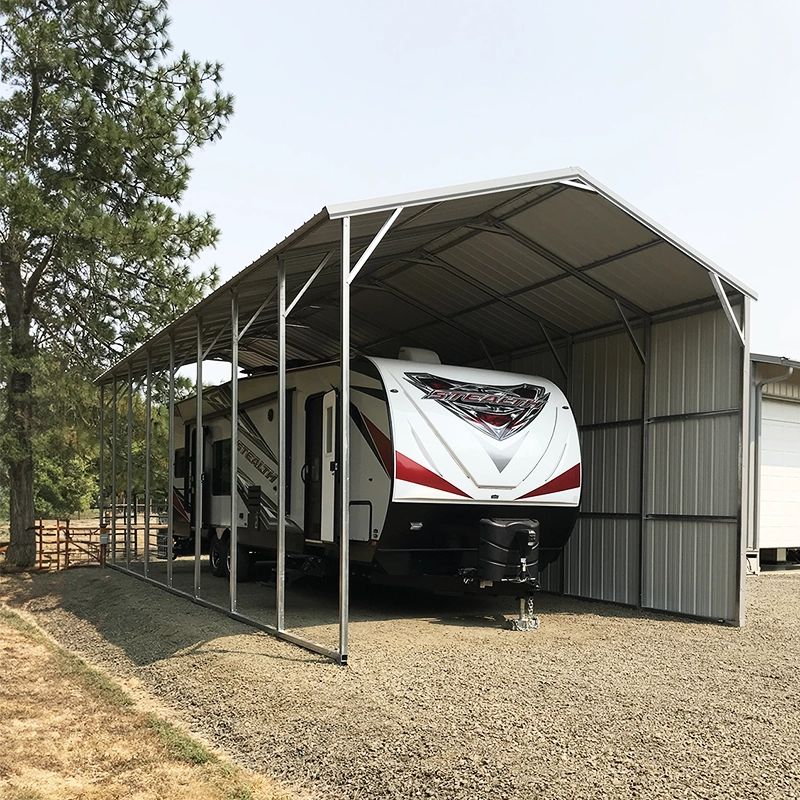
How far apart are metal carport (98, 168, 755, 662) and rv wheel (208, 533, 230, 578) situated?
2.90 meters

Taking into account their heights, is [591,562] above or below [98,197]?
below

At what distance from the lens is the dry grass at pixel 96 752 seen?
216 inches

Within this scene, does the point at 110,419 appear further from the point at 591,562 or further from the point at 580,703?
the point at 580,703

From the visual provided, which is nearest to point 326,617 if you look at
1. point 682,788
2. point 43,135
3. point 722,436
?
point 722,436

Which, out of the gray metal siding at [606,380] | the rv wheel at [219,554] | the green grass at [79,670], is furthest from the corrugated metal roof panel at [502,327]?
the green grass at [79,670]

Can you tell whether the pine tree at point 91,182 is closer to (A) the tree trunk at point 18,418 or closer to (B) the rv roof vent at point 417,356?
(A) the tree trunk at point 18,418

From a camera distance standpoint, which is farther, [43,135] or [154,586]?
[43,135]

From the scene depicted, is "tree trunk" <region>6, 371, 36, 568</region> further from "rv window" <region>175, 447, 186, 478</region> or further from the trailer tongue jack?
the trailer tongue jack

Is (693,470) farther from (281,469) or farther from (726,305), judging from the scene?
(281,469)

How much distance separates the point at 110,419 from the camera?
2008cm

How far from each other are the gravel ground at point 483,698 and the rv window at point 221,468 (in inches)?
129

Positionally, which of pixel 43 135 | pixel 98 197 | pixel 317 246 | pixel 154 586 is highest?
pixel 43 135

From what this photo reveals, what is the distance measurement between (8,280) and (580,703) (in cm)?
1488

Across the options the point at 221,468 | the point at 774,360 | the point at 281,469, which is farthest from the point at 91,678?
the point at 774,360
